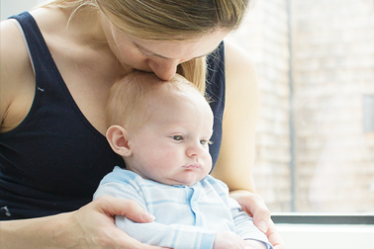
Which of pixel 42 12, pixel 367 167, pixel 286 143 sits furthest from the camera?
pixel 286 143

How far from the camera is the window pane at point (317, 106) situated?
189 cm

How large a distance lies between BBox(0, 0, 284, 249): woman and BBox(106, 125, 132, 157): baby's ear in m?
0.06

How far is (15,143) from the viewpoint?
1110mm

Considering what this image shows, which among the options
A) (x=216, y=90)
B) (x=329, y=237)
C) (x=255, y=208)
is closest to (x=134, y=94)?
(x=216, y=90)

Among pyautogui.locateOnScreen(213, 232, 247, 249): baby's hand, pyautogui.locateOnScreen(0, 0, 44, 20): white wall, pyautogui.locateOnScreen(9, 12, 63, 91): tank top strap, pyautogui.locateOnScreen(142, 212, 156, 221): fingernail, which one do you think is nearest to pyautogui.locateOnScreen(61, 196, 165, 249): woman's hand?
pyautogui.locateOnScreen(142, 212, 156, 221): fingernail

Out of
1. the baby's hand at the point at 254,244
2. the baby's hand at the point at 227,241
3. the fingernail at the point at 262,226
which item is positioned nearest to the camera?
the baby's hand at the point at 227,241

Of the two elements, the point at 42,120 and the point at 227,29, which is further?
the point at 42,120

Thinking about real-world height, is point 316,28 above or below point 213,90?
above

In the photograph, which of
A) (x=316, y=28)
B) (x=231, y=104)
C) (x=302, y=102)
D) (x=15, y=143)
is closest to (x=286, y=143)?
(x=302, y=102)

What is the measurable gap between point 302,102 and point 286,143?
207 millimetres

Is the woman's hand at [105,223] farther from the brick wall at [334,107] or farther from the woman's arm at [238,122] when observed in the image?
the brick wall at [334,107]

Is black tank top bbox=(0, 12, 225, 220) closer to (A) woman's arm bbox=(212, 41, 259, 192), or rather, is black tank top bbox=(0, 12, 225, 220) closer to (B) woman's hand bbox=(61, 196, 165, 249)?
(B) woman's hand bbox=(61, 196, 165, 249)

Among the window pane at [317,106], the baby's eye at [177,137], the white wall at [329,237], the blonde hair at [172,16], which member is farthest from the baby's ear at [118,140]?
the window pane at [317,106]

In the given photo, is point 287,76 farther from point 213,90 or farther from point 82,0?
point 82,0
